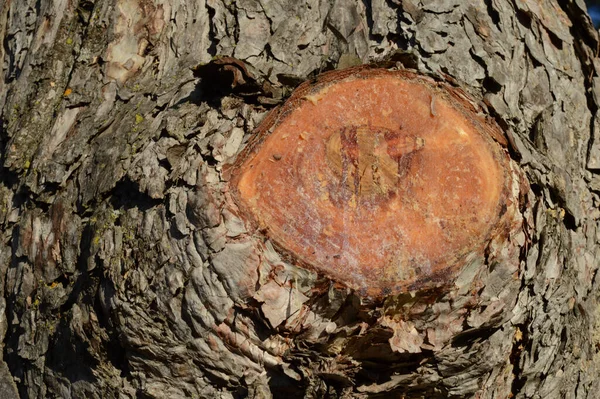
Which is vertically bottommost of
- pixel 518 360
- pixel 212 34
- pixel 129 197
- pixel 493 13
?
pixel 129 197

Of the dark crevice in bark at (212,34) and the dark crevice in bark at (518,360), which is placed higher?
the dark crevice in bark at (212,34)

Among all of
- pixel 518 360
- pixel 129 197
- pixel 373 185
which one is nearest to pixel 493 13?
pixel 373 185

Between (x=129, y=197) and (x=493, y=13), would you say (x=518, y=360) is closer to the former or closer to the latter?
(x=493, y=13)

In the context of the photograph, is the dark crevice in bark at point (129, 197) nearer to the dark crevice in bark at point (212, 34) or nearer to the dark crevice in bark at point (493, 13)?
the dark crevice in bark at point (212, 34)

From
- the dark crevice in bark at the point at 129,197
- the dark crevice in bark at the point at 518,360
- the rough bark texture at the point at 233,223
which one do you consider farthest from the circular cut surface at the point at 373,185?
the dark crevice in bark at the point at 518,360

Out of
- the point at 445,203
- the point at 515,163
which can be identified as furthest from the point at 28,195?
the point at 515,163

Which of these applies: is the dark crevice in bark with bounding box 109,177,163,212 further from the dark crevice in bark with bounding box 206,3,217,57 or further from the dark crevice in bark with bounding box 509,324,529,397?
the dark crevice in bark with bounding box 509,324,529,397

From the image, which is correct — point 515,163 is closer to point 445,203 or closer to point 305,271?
point 445,203
